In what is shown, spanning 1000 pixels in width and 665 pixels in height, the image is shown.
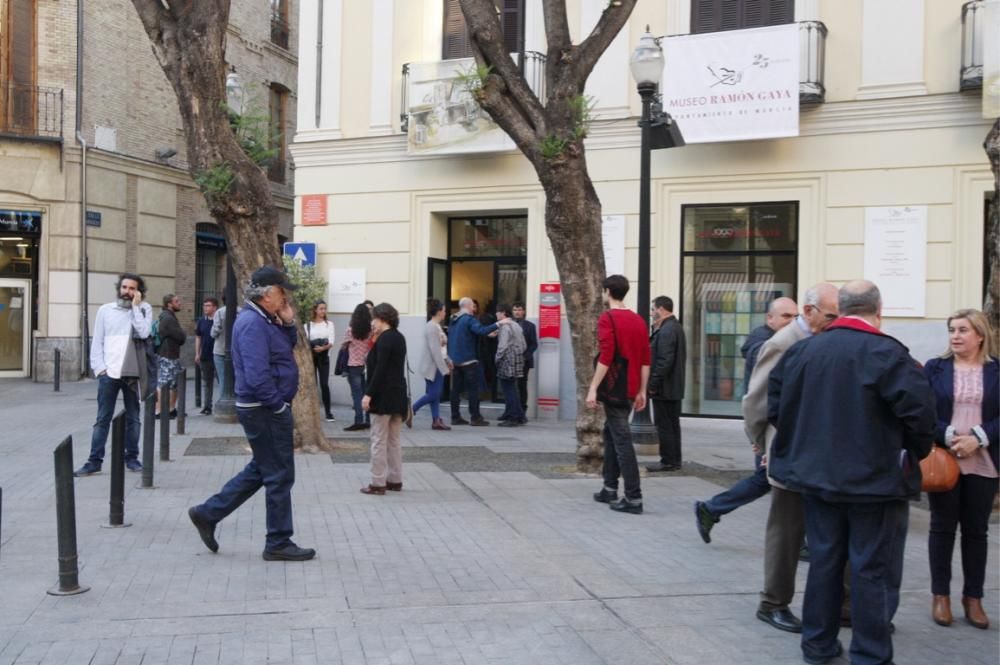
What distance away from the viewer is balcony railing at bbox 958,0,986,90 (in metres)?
13.5

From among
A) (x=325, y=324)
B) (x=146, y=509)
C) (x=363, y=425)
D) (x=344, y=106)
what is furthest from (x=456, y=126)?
(x=146, y=509)

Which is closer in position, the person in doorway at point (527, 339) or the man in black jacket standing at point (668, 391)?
the man in black jacket standing at point (668, 391)

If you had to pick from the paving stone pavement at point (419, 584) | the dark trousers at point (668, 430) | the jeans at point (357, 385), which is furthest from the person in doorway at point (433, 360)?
the paving stone pavement at point (419, 584)

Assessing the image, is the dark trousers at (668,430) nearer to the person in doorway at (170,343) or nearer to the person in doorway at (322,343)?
the person in doorway at (322,343)

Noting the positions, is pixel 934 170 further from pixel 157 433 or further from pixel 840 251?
pixel 157 433

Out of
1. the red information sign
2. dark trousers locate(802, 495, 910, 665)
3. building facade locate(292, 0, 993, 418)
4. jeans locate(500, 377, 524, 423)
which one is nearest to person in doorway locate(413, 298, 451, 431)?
jeans locate(500, 377, 524, 423)

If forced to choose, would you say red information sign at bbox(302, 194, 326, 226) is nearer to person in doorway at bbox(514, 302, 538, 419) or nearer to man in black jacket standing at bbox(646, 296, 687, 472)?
person in doorway at bbox(514, 302, 538, 419)

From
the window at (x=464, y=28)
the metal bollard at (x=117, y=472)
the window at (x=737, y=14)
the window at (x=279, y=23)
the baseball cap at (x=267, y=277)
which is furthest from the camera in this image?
the window at (x=279, y=23)

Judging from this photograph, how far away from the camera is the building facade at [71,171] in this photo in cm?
2211

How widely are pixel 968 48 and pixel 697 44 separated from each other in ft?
12.2

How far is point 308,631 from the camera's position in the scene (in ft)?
17.1

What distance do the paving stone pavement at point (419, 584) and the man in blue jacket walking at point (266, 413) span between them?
250mm

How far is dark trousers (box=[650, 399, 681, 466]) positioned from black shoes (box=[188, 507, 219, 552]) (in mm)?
5412

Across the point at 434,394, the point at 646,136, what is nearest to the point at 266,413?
the point at 646,136
